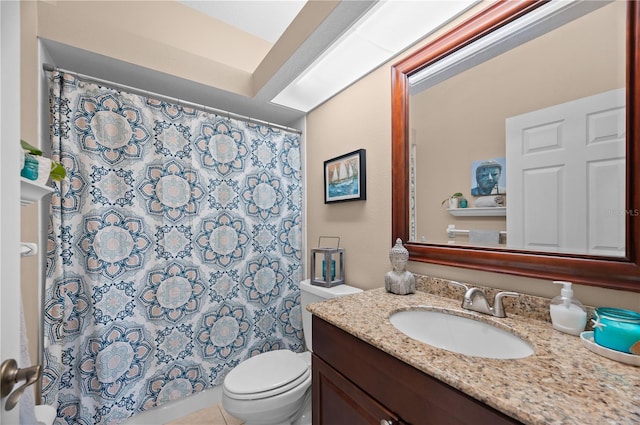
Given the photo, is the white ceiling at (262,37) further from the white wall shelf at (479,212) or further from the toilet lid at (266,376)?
the toilet lid at (266,376)

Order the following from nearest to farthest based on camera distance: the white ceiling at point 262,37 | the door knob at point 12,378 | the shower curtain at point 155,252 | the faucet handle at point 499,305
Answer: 1. the door knob at point 12,378
2. the faucet handle at point 499,305
3. the white ceiling at point 262,37
4. the shower curtain at point 155,252

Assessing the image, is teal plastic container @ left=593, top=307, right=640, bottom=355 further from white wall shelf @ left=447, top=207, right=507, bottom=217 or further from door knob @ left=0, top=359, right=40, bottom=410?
door knob @ left=0, top=359, right=40, bottom=410

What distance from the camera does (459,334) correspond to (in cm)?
93

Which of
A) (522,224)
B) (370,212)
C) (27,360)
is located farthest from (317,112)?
(27,360)

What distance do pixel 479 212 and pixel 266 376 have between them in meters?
1.24

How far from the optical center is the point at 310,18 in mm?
1188

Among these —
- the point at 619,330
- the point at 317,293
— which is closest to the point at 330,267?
the point at 317,293

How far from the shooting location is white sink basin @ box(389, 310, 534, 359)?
80 centimetres

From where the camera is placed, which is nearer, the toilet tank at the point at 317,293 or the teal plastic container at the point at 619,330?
the teal plastic container at the point at 619,330

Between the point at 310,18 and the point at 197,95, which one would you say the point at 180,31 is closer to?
the point at 197,95

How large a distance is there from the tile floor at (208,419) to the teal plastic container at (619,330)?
1741 mm

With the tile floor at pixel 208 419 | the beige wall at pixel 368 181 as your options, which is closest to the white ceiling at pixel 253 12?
the beige wall at pixel 368 181

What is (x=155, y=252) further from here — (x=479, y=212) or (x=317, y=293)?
(x=479, y=212)

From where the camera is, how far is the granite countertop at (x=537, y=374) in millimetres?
451
